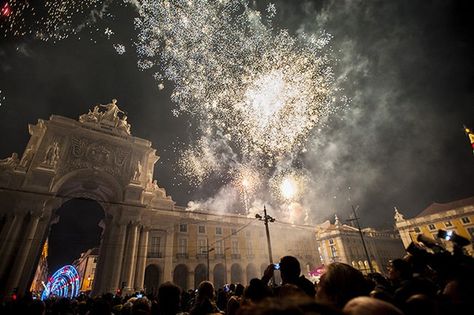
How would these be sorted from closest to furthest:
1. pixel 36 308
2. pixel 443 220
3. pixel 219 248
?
pixel 36 308 < pixel 219 248 < pixel 443 220

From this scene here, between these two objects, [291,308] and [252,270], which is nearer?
[291,308]

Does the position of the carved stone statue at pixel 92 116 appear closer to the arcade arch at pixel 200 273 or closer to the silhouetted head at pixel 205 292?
the arcade arch at pixel 200 273

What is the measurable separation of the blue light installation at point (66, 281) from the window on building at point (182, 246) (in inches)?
695

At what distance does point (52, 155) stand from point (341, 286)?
2732 centimetres

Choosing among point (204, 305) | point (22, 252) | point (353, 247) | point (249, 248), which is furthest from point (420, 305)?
point (353, 247)

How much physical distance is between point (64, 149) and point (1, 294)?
41.5 feet

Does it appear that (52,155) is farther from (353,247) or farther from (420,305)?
(353,247)

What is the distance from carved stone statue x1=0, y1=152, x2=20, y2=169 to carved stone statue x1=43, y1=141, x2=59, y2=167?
2877mm

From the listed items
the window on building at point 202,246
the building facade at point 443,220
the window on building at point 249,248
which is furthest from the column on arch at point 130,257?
the building facade at point 443,220

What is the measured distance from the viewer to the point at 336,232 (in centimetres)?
5369

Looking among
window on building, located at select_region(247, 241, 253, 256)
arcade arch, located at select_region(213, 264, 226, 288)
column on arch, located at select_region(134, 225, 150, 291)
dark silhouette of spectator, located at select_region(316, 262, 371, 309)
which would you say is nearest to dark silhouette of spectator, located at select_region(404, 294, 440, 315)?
dark silhouette of spectator, located at select_region(316, 262, 371, 309)

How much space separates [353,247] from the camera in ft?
177

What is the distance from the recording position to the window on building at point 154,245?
29.2 meters

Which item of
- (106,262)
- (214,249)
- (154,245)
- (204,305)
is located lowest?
(204,305)
